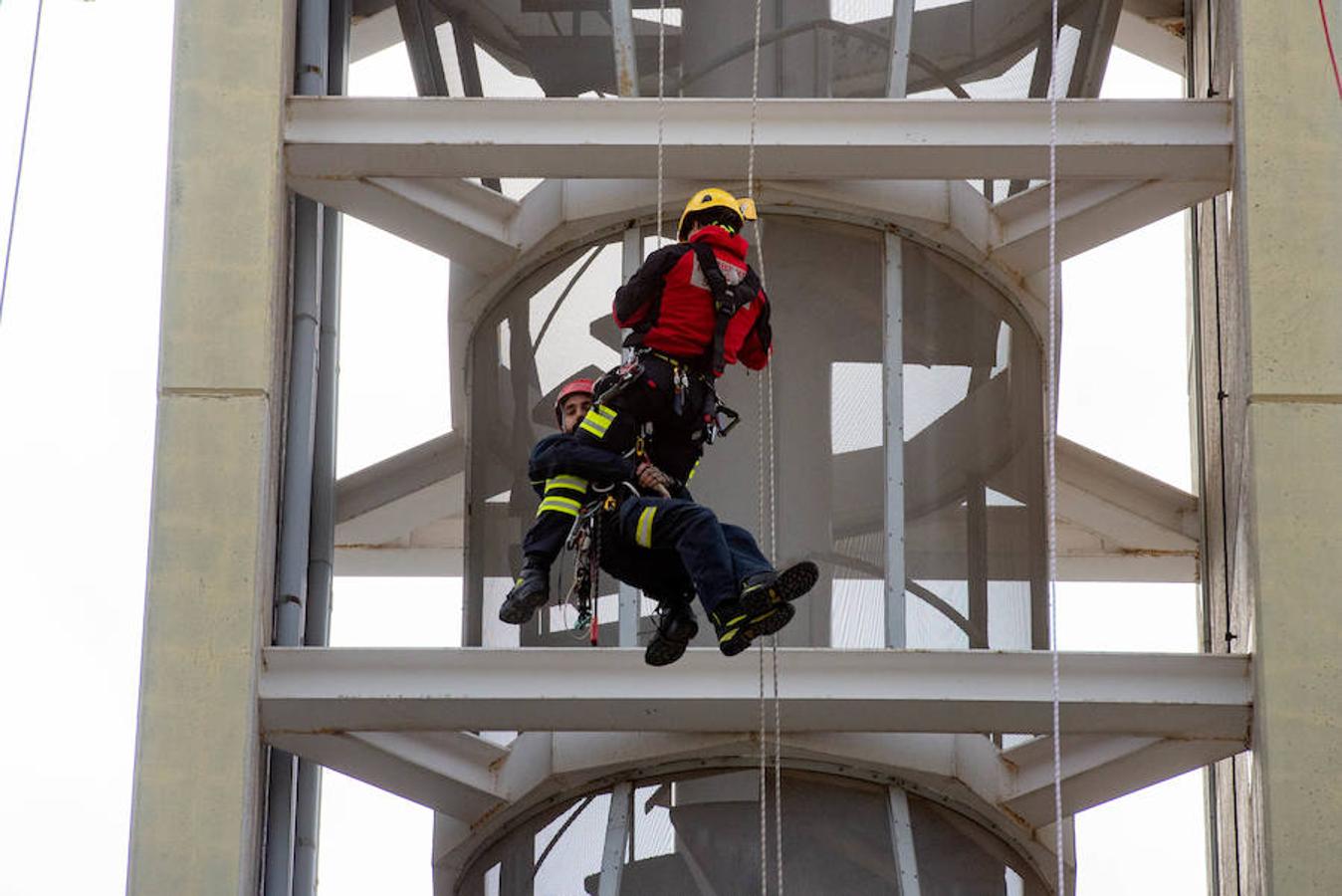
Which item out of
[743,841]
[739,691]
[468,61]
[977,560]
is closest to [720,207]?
[739,691]

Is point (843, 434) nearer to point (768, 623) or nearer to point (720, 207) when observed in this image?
point (720, 207)

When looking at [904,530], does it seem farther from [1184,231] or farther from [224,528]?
[1184,231]

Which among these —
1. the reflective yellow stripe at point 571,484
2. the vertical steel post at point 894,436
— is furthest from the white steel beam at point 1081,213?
the reflective yellow stripe at point 571,484

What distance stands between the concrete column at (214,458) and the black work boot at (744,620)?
3761mm

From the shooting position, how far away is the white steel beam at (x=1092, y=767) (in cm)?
1884

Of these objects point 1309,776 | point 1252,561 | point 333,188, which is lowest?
point 1309,776

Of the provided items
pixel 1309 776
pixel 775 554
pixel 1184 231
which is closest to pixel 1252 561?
pixel 1309 776

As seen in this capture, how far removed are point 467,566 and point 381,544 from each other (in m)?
4.79

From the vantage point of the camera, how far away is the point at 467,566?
794 inches

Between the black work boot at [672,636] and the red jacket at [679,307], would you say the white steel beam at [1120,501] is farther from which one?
the black work boot at [672,636]

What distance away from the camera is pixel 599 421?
52.9 feet

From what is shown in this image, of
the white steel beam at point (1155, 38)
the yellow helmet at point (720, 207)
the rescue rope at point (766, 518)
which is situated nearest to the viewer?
the yellow helmet at point (720, 207)

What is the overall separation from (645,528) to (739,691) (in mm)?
2656

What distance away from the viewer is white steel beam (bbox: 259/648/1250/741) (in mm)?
18125
